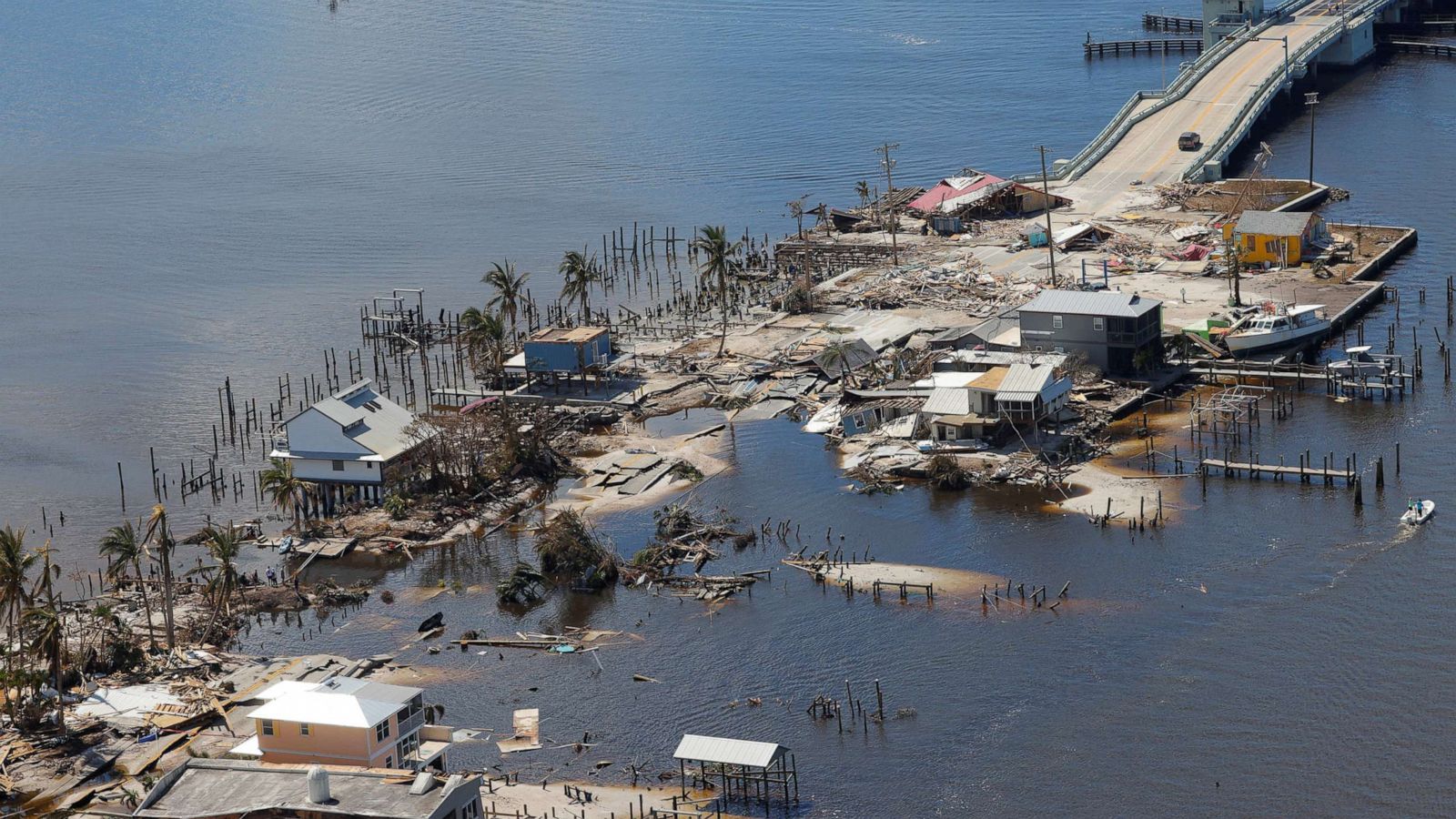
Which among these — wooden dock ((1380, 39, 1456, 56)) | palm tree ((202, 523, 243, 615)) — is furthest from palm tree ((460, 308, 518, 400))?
wooden dock ((1380, 39, 1456, 56))

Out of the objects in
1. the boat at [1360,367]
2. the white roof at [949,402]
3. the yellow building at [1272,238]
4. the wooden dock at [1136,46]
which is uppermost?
the wooden dock at [1136,46]

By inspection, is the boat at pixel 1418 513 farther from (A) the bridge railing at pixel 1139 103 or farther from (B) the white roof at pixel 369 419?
(A) the bridge railing at pixel 1139 103

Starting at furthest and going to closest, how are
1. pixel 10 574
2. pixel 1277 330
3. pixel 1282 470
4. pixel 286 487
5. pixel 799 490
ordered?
pixel 1277 330 < pixel 799 490 < pixel 286 487 < pixel 1282 470 < pixel 10 574

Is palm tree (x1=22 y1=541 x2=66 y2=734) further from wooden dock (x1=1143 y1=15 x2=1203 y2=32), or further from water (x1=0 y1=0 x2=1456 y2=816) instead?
wooden dock (x1=1143 y1=15 x2=1203 y2=32)

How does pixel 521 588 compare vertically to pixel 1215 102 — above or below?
below

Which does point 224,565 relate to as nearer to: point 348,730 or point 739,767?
point 348,730

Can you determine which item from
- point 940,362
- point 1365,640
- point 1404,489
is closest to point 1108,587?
point 1365,640

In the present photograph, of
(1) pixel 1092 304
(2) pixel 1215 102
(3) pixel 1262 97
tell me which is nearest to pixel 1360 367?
(1) pixel 1092 304

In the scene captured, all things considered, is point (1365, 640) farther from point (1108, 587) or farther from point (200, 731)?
point (200, 731)

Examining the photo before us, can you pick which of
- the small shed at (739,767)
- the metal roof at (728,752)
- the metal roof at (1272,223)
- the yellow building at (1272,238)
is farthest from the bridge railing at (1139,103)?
the metal roof at (728,752)
